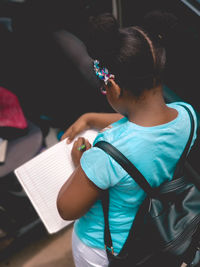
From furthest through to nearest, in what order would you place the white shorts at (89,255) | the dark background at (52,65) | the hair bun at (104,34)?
the dark background at (52,65), the white shorts at (89,255), the hair bun at (104,34)

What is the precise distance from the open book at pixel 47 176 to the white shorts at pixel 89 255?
0.57 feet

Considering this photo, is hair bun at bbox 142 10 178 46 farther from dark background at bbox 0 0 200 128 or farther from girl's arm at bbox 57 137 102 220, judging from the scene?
dark background at bbox 0 0 200 128

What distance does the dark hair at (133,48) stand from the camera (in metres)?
0.57

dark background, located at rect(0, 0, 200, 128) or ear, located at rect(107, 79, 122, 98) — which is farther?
dark background, located at rect(0, 0, 200, 128)

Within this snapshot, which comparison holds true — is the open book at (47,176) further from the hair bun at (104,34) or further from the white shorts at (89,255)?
the hair bun at (104,34)

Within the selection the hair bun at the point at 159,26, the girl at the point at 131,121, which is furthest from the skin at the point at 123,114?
the hair bun at the point at 159,26

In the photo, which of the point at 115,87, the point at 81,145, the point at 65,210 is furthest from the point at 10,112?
the point at 115,87

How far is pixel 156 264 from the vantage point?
0.86 metres

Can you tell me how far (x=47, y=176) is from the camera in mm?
1081

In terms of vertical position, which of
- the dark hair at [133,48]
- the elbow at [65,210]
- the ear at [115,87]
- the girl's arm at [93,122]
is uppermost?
the dark hair at [133,48]

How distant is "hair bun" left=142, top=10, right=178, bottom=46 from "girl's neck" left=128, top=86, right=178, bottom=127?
123mm

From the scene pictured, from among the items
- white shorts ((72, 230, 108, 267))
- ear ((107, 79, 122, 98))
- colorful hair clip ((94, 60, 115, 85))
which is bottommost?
white shorts ((72, 230, 108, 267))

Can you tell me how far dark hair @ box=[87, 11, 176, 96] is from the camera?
566 mm

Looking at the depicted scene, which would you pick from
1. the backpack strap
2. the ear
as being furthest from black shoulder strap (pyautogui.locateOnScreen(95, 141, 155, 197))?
the ear
